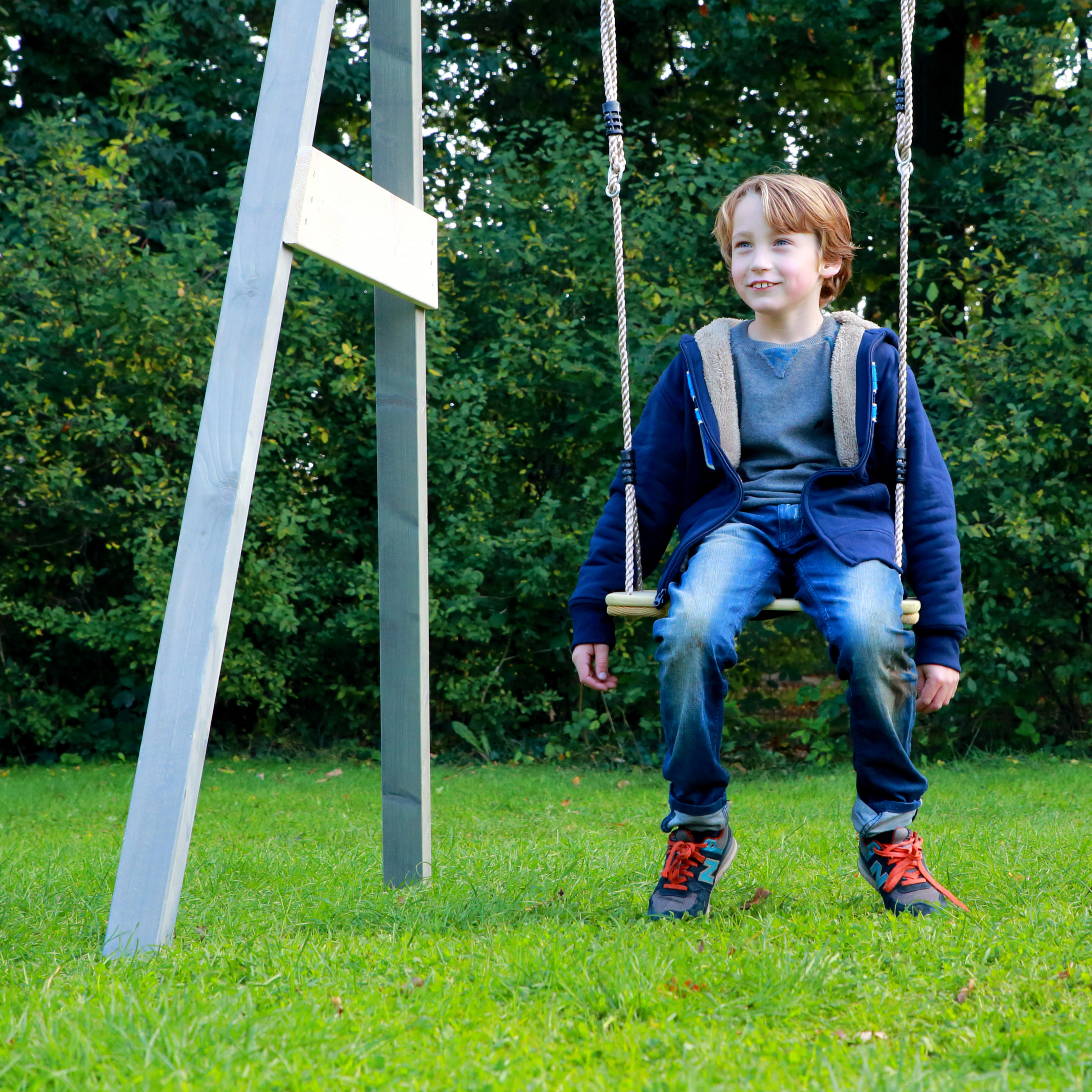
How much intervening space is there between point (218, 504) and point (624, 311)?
1112 mm

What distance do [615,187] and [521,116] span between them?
23.8 feet

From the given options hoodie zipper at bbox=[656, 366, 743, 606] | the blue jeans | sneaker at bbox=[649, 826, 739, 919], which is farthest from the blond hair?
sneaker at bbox=[649, 826, 739, 919]

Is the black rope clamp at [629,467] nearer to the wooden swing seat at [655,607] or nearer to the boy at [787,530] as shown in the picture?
the boy at [787,530]

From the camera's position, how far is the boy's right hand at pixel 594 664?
309 centimetres

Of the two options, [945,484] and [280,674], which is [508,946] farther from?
[280,674]

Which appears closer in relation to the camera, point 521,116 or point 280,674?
point 280,674

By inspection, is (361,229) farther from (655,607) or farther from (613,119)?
(655,607)

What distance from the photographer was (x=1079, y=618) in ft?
23.4

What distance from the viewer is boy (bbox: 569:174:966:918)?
9.23 feet

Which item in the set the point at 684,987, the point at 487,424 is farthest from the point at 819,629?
the point at 487,424

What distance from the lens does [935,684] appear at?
9.64 ft

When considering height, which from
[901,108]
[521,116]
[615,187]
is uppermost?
[521,116]

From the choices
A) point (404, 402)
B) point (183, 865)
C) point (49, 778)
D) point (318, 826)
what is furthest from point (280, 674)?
point (183, 865)

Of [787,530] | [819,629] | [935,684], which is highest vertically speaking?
[787,530]
